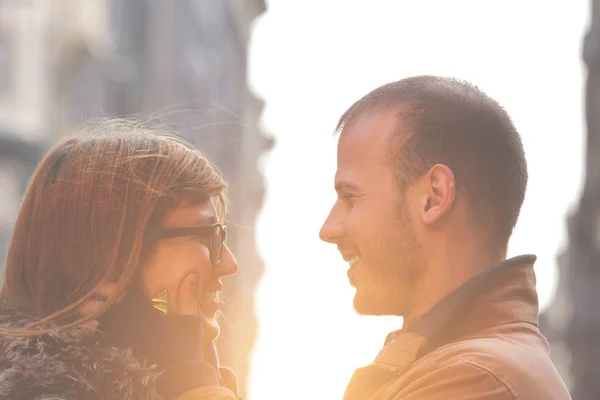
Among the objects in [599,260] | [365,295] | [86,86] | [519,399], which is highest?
[86,86]

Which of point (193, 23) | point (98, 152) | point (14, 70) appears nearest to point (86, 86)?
point (14, 70)

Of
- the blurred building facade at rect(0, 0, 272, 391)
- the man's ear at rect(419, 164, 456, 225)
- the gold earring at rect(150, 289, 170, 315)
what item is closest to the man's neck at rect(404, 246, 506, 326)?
the man's ear at rect(419, 164, 456, 225)

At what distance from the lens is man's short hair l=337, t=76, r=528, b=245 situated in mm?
3529

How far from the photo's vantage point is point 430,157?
3.54m

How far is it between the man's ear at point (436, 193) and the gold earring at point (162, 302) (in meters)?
0.87

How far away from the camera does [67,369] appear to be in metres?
3.34

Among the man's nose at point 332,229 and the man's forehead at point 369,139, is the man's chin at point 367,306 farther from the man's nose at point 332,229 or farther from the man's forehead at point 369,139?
the man's forehead at point 369,139

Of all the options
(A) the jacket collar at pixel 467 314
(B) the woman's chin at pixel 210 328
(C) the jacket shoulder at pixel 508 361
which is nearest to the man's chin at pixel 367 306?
(A) the jacket collar at pixel 467 314

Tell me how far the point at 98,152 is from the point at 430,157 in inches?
42.5

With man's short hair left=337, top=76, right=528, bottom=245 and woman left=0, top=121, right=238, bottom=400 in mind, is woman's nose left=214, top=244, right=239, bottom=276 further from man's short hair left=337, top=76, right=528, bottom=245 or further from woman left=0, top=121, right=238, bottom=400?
man's short hair left=337, top=76, right=528, bottom=245

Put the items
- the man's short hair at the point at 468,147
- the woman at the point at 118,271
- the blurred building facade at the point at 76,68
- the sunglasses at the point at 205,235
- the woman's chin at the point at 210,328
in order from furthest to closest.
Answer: the blurred building facade at the point at 76,68
the woman's chin at the point at 210,328
the sunglasses at the point at 205,235
the man's short hair at the point at 468,147
the woman at the point at 118,271

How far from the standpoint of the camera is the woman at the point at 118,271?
11.2 feet

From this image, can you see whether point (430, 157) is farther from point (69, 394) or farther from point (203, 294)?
A: point (69, 394)

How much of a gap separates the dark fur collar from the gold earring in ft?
0.92
